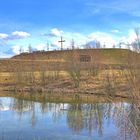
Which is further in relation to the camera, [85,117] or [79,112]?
[79,112]

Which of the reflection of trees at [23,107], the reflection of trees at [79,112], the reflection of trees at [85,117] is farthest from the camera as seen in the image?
the reflection of trees at [23,107]

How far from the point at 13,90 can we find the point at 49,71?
6556 millimetres

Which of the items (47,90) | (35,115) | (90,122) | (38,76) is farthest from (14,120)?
(38,76)

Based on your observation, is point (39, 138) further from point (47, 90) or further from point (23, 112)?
point (47, 90)

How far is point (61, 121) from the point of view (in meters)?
19.5

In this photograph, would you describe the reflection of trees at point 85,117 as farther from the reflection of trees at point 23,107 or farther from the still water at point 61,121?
the reflection of trees at point 23,107

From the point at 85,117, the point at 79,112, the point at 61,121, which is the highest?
the point at 79,112

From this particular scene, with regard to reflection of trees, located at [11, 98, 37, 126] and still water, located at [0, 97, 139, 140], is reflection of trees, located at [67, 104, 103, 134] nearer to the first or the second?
still water, located at [0, 97, 139, 140]

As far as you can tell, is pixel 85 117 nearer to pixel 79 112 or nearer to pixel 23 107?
pixel 79 112

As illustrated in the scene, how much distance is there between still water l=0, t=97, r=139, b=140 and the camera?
15508mm

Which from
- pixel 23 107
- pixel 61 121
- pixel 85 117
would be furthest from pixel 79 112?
pixel 23 107

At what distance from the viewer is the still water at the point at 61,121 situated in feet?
50.9

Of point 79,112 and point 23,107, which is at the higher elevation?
point 23,107

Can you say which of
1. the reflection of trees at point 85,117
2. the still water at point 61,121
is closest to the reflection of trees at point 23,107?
the still water at point 61,121
